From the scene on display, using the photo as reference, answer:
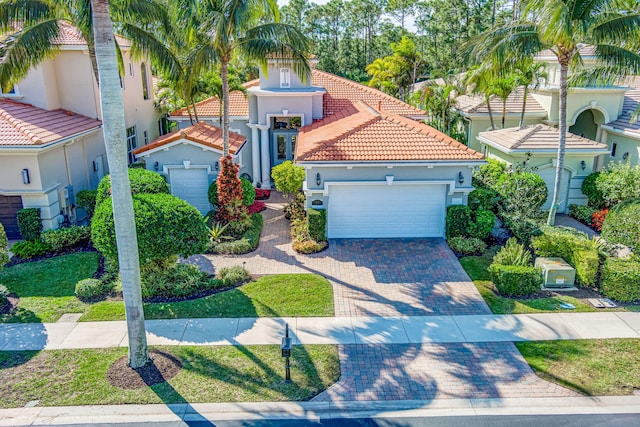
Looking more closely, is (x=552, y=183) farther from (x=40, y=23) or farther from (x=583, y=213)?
(x=40, y=23)

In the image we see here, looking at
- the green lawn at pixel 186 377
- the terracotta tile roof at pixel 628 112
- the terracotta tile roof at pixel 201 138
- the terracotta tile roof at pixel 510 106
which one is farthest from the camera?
the terracotta tile roof at pixel 510 106

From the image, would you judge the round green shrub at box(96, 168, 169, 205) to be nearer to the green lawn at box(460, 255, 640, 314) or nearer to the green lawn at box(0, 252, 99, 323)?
the green lawn at box(0, 252, 99, 323)

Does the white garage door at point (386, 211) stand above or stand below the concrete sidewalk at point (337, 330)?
above

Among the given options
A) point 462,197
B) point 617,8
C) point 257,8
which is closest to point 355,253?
point 462,197

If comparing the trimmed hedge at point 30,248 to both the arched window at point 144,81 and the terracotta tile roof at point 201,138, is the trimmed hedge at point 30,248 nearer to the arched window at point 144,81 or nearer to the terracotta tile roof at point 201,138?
the terracotta tile roof at point 201,138

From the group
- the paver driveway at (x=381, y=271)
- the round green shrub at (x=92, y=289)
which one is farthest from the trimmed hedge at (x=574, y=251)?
the round green shrub at (x=92, y=289)

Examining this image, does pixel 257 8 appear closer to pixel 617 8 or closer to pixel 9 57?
pixel 9 57

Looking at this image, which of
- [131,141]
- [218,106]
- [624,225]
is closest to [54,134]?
[131,141]

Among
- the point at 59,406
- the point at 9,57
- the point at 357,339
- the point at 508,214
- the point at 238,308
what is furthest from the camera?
the point at 508,214
